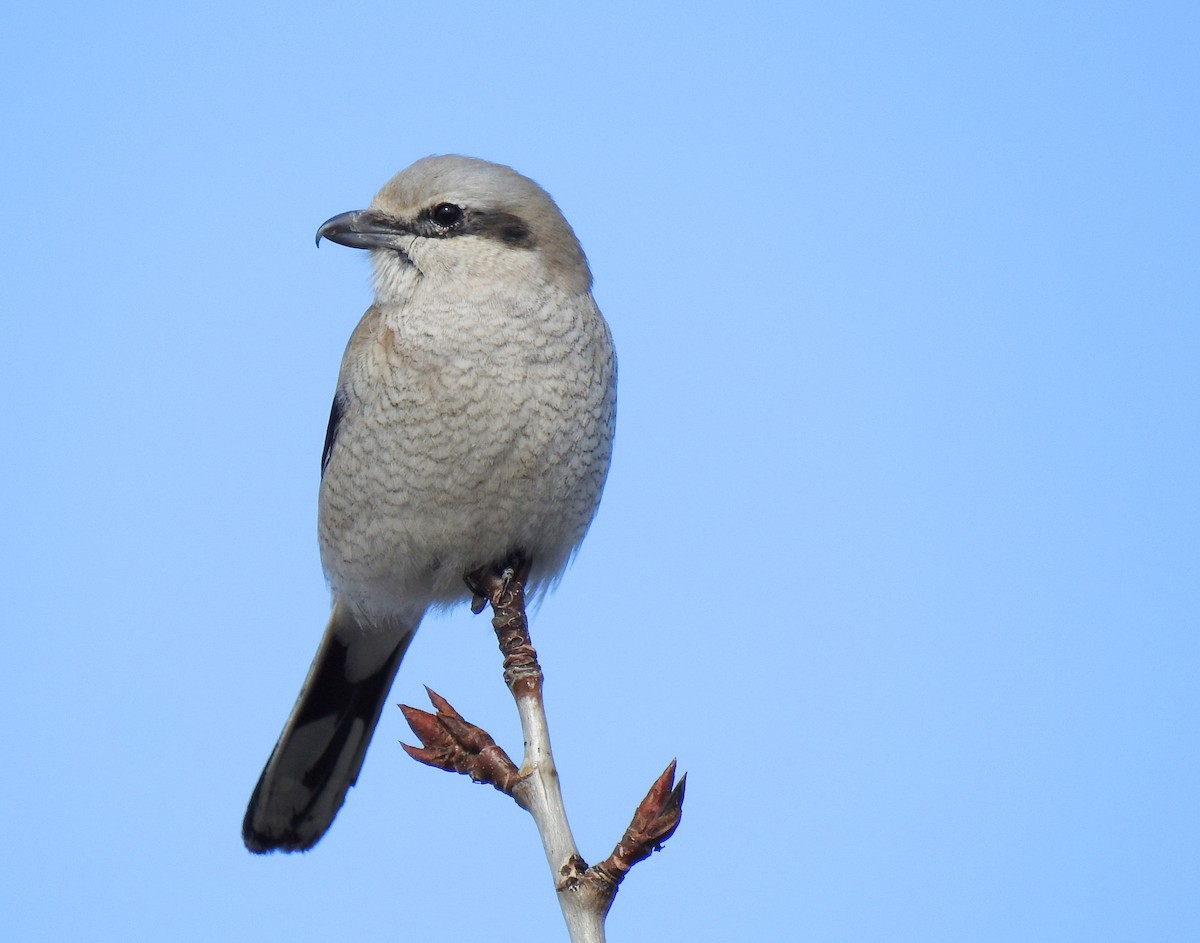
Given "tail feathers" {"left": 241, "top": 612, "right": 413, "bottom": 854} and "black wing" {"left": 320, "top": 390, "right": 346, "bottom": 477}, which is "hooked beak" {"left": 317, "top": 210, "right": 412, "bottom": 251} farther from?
"tail feathers" {"left": 241, "top": 612, "right": 413, "bottom": 854}

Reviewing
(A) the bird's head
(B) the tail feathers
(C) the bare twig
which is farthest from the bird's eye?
(B) the tail feathers

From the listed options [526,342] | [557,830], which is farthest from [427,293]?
[557,830]

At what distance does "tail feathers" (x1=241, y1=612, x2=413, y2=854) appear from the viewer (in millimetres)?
3992

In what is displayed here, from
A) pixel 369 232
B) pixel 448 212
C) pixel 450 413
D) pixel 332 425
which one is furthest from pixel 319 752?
pixel 448 212

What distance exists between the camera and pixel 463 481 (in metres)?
3.47

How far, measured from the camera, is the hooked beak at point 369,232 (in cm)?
372

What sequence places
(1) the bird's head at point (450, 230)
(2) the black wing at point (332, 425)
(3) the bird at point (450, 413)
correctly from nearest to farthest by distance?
(3) the bird at point (450, 413)
(1) the bird's head at point (450, 230)
(2) the black wing at point (332, 425)

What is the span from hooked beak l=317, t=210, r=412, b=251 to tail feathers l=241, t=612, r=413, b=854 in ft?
4.33

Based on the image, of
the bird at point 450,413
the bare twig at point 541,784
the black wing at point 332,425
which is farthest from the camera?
the black wing at point 332,425

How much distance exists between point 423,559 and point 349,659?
0.83 metres

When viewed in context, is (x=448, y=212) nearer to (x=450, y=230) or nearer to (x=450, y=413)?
(x=450, y=230)

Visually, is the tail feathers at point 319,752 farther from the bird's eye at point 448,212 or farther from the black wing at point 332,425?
the bird's eye at point 448,212

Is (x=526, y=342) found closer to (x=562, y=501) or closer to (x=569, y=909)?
(x=562, y=501)

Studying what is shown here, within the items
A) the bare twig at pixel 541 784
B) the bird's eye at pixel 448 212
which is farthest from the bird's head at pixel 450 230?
the bare twig at pixel 541 784
